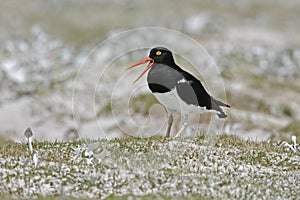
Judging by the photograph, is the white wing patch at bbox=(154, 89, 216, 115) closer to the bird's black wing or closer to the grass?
the bird's black wing

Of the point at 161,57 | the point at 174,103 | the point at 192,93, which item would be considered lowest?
the point at 174,103

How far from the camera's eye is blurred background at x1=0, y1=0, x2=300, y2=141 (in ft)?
117

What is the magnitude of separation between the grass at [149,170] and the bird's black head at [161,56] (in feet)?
7.69

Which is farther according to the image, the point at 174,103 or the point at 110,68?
the point at 110,68

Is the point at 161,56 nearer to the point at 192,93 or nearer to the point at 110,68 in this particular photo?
the point at 192,93

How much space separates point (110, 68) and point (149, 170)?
28.2m

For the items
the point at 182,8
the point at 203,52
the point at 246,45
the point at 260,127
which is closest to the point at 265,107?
the point at 260,127

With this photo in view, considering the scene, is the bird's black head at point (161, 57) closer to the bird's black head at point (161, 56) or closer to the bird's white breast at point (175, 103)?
the bird's black head at point (161, 56)

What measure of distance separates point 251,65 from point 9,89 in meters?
17.6

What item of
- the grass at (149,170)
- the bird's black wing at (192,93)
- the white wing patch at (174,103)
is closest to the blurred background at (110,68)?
the bird's black wing at (192,93)

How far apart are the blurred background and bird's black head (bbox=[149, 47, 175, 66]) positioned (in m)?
4.84

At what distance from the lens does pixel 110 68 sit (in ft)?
143

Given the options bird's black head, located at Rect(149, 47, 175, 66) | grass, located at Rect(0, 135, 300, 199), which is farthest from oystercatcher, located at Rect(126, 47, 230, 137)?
grass, located at Rect(0, 135, 300, 199)

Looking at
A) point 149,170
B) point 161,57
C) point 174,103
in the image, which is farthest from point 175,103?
point 149,170
